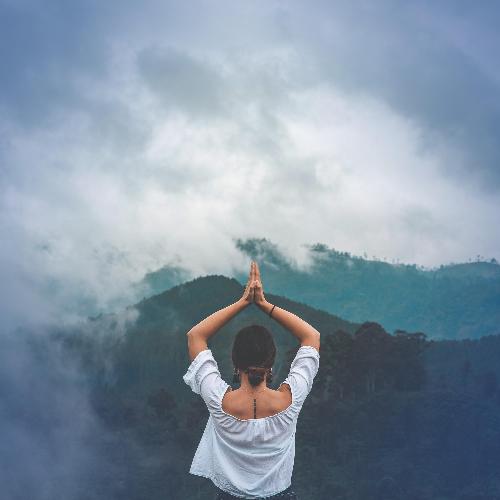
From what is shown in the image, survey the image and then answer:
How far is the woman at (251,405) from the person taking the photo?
2.62 metres

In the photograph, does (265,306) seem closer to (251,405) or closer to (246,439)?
(251,405)

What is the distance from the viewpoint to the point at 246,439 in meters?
2.70

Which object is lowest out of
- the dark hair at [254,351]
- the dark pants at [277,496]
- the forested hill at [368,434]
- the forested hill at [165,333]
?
the dark pants at [277,496]

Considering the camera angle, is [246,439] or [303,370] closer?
[246,439]

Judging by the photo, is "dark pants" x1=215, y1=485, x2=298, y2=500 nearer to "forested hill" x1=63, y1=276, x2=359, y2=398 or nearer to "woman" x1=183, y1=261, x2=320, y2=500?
"woman" x1=183, y1=261, x2=320, y2=500

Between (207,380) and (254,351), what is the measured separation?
12.4 inches

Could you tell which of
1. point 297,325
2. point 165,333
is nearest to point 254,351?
point 297,325

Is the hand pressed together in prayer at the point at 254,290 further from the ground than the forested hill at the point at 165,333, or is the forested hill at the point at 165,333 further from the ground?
the forested hill at the point at 165,333

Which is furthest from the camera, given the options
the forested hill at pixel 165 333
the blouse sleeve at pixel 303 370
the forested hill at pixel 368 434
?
the forested hill at pixel 165 333

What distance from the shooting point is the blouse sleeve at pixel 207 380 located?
105 inches

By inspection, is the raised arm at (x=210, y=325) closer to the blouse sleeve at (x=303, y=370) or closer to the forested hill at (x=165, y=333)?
the blouse sleeve at (x=303, y=370)

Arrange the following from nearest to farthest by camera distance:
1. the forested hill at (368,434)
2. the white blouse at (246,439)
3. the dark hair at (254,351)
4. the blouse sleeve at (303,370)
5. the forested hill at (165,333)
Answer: the dark hair at (254,351)
the white blouse at (246,439)
the blouse sleeve at (303,370)
the forested hill at (368,434)
the forested hill at (165,333)

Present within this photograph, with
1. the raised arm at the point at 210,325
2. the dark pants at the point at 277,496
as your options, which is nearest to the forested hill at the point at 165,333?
the dark pants at the point at 277,496

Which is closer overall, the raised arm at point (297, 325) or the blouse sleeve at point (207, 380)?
the blouse sleeve at point (207, 380)
